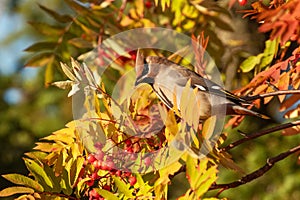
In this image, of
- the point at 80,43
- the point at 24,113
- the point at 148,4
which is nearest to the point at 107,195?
the point at 80,43

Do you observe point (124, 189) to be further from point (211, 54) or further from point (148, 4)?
point (148, 4)

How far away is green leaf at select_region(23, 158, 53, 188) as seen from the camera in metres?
1.22

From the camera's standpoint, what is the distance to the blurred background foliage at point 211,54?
2031 millimetres

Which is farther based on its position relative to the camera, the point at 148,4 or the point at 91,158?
the point at 148,4

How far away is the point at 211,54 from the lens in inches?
80.1

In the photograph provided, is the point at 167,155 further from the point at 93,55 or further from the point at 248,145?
the point at 248,145

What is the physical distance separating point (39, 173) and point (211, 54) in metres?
0.96

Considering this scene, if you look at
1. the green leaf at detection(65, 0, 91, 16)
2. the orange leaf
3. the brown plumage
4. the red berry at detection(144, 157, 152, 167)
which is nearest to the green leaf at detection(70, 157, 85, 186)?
the red berry at detection(144, 157, 152, 167)

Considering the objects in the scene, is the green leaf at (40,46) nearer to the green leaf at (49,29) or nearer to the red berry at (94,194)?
the green leaf at (49,29)

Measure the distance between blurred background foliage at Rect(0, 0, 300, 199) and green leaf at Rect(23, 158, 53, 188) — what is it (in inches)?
A: 29.5

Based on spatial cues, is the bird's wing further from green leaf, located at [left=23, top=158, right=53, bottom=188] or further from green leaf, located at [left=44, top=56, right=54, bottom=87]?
green leaf, located at [left=44, top=56, right=54, bottom=87]

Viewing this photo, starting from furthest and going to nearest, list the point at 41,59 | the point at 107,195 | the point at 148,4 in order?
the point at 148,4 < the point at 41,59 < the point at 107,195

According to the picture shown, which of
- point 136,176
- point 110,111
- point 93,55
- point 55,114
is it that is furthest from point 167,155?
point 55,114

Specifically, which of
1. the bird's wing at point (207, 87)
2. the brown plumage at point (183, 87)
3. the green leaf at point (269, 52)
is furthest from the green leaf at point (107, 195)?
the green leaf at point (269, 52)
